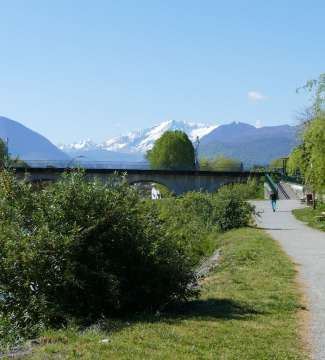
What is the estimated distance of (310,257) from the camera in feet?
62.7

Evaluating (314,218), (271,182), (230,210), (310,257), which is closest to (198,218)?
(230,210)

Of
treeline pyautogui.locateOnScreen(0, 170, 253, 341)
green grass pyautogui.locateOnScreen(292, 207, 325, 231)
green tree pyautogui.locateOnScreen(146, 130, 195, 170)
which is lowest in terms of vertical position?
green grass pyautogui.locateOnScreen(292, 207, 325, 231)

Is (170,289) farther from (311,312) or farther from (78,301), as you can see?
(311,312)

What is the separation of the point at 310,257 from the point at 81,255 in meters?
10.9

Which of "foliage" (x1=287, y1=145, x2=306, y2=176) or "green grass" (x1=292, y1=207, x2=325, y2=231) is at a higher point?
"foliage" (x1=287, y1=145, x2=306, y2=176)

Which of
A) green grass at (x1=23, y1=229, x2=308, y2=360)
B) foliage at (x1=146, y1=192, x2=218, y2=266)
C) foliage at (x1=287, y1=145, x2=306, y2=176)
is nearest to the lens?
green grass at (x1=23, y1=229, x2=308, y2=360)

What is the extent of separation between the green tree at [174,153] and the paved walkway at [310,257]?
248ft

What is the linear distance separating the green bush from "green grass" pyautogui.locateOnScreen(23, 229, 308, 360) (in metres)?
0.73

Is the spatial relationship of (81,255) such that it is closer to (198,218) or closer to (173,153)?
(198,218)

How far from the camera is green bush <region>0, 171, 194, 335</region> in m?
9.98

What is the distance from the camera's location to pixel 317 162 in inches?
1129

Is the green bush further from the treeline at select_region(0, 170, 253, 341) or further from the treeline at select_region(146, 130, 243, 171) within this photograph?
the treeline at select_region(146, 130, 243, 171)

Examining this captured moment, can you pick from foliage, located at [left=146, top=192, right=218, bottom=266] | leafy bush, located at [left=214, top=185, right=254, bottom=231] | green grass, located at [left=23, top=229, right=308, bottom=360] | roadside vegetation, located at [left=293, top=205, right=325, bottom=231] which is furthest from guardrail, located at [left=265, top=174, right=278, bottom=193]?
green grass, located at [left=23, top=229, right=308, bottom=360]

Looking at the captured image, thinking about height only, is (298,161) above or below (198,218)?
above
